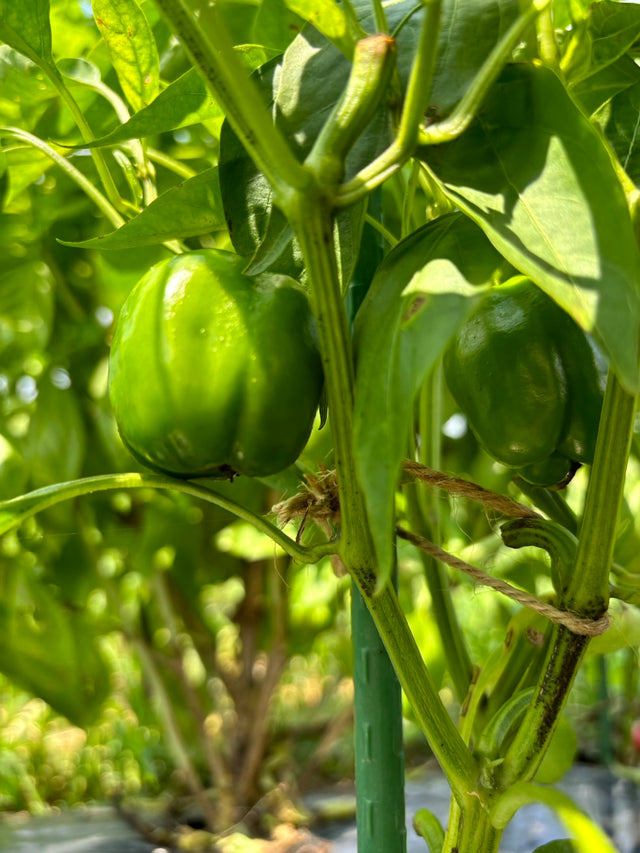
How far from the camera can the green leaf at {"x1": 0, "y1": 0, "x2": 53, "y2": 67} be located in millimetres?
375

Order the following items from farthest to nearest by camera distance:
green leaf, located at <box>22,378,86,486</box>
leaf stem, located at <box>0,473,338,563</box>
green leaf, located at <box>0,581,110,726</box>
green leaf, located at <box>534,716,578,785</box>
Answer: green leaf, located at <box>0,581,110,726</box> < green leaf, located at <box>22,378,86,486</box> < green leaf, located at <box>534,716,578,785</box> < leaf stem, located at <box>0,473,338,563</box>

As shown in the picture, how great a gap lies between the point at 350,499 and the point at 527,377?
88 mm

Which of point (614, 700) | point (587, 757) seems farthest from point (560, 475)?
point (614, 700)

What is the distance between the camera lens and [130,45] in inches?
14.8

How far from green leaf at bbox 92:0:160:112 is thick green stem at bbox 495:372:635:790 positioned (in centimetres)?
25

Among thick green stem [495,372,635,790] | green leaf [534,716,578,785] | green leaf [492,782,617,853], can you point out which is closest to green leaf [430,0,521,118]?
thick green stem [495,372,635,790]

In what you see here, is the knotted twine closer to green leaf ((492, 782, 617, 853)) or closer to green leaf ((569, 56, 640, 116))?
green leaf ((492, 782, 617, 853))

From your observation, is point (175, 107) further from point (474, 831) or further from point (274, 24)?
point (474, 831)

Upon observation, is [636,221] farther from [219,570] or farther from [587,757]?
[587,757]

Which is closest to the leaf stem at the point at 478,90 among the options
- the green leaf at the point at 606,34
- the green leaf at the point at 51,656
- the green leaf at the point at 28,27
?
the green leaf at the point at 606,34

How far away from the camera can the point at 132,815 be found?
130 cm

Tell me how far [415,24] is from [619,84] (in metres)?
0.14

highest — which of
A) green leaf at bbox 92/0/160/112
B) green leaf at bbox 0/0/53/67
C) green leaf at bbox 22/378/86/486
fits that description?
green leaf at bbox 0/0/53/67

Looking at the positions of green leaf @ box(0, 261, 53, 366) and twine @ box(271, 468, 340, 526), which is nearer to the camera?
twine @ box(271, 468, 340, 526)
